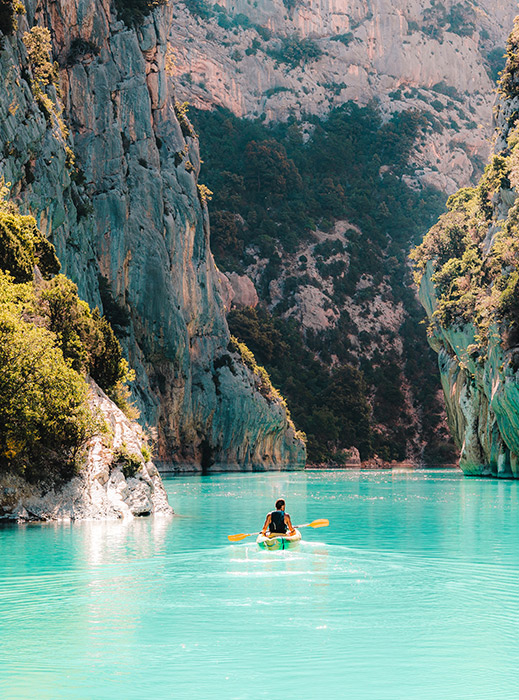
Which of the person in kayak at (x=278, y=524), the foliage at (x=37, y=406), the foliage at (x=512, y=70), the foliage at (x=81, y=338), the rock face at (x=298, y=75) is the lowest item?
the person in kayak at (x=278, y=524)

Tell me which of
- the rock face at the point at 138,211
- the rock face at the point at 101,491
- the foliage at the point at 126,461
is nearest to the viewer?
the rock face at the point at 101,491

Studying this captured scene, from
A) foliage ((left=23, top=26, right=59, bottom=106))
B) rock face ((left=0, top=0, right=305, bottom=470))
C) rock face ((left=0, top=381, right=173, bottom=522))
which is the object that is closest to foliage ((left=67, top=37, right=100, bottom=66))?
rock face ((left=0, top=0, right=305, bottom=470))

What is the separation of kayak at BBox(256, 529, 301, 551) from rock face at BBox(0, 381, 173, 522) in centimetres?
837

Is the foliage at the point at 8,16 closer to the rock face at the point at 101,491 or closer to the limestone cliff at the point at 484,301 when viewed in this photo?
the rock face at the point at 101,491

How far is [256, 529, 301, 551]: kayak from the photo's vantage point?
21.6 metres

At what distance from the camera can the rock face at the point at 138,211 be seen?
183 feet

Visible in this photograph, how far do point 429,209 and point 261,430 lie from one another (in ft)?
279

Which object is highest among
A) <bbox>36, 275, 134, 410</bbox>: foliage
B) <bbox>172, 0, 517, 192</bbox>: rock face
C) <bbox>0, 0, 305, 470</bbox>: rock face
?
<bbox>172, 0, 517, 192</bbox>: rock face

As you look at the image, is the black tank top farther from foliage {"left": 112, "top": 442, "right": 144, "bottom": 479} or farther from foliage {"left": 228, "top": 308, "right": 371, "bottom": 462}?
foliage {"left": 228, "top": 308, "right": 371, "bottom": 462}

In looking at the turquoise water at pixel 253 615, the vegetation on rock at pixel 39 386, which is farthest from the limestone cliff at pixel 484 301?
the turquoise water at pixel 253 615

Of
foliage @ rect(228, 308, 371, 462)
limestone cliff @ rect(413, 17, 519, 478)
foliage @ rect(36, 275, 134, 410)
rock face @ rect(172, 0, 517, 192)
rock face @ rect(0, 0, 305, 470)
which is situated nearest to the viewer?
foliage @ rect(36, 275, 134, 410)

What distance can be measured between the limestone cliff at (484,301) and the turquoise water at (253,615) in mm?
36019

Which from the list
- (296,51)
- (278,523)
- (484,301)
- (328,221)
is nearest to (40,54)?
(484,301)

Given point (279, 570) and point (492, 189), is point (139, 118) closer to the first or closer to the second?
point (492, 189)
